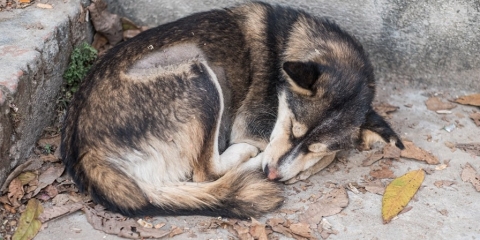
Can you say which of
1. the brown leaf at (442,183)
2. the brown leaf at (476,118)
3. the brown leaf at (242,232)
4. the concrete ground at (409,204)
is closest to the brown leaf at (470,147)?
the concrete ground at (409,204)

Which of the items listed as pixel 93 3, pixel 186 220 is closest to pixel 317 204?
pixel 186 220

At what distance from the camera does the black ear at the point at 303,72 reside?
13.7ft

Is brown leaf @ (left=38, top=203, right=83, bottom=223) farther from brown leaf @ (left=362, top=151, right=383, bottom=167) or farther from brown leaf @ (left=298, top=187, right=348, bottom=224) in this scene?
brown leaf @ (left=362, top=151, right=383, bottom=167)

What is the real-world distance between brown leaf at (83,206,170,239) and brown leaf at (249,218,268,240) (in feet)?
1.96

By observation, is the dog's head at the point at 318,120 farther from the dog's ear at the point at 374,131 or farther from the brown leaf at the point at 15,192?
the brown leaf at the point at 15,192

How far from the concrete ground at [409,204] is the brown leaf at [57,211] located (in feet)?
0.14

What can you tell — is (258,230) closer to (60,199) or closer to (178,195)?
(178,195)

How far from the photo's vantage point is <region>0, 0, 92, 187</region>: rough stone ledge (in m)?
4.34

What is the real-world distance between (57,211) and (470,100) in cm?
394

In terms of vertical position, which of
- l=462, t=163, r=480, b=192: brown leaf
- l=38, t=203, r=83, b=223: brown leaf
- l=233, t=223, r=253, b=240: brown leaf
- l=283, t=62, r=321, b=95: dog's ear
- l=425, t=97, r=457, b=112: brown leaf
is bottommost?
l=462, t=163, r=480, b=192: brown leaf

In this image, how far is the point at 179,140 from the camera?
14.7 feet

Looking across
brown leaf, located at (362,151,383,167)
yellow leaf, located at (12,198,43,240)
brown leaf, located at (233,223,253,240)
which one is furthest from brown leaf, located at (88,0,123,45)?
brown leaf, located at (362,151,383,167)

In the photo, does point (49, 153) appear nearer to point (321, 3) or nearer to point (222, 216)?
point (222, 216)

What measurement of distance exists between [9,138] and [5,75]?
1.55 ft
